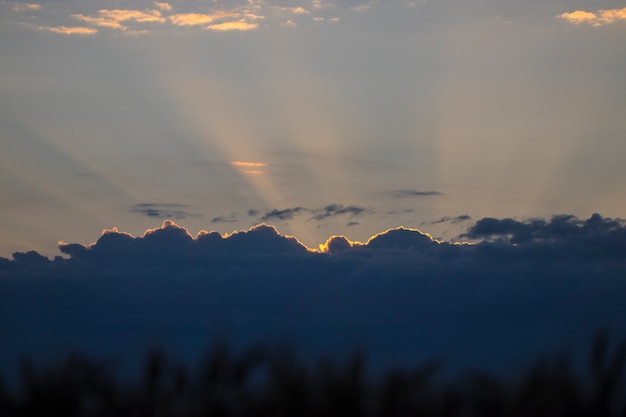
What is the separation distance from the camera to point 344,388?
1556 inches

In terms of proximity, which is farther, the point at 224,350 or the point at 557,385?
the point at 224,350

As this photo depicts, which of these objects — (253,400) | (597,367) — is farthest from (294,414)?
(597,367)

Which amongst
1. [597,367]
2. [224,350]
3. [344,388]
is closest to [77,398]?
[224,350]

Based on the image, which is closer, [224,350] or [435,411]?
[435,411]

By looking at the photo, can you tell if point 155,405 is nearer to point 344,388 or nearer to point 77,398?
point 77,398

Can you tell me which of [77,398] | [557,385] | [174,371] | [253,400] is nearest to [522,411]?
[557,385]

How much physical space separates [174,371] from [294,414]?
480 centimetres

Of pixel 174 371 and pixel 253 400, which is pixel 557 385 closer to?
pixel 253 400

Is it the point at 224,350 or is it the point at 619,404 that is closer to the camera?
the point at 619,404

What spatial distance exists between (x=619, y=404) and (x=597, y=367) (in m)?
1.40

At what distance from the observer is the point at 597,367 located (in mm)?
39500

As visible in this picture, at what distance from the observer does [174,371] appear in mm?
41438

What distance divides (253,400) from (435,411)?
6.15m

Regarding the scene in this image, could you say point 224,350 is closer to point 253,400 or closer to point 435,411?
point 253,400
